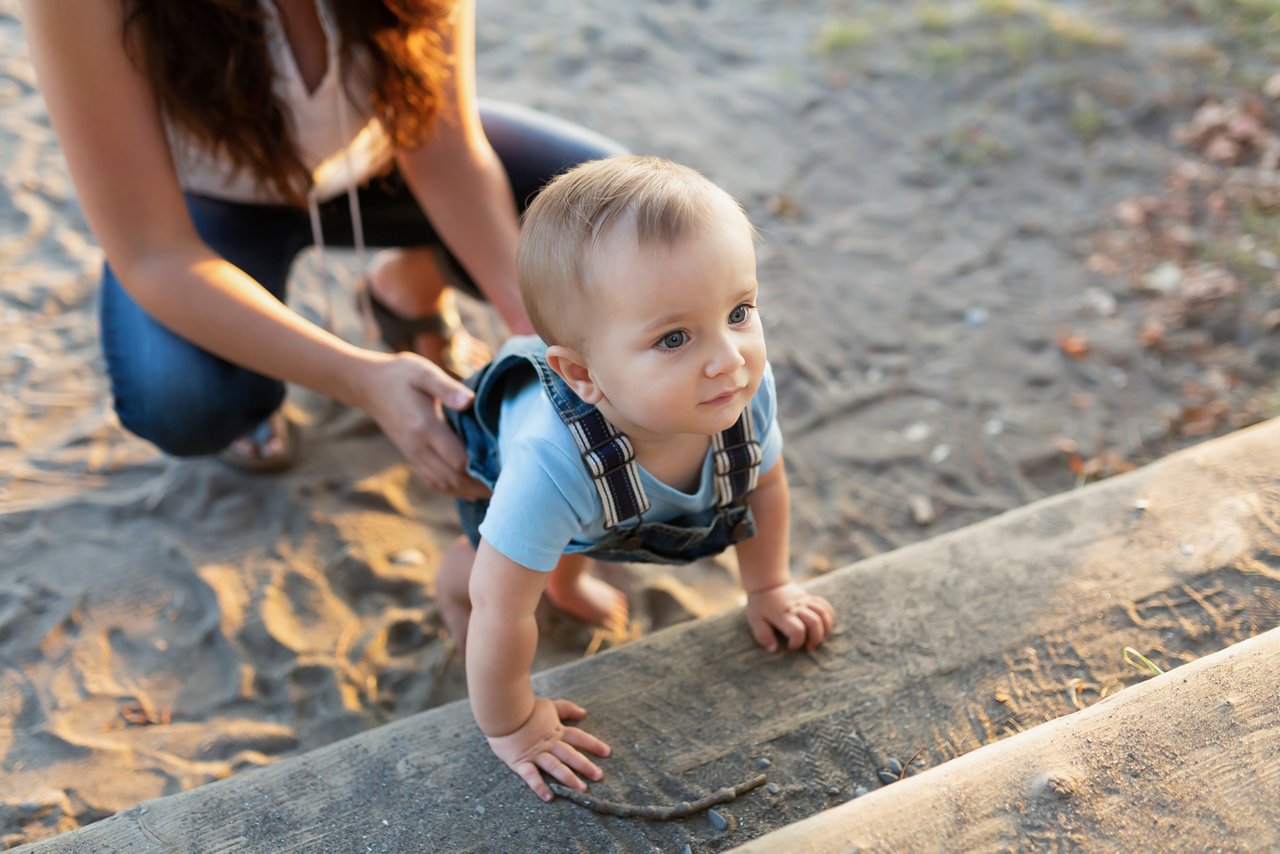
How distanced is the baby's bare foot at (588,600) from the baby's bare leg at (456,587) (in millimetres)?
203

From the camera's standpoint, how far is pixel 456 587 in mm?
2119

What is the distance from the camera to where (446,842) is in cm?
150

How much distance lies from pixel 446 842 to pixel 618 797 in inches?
10.2

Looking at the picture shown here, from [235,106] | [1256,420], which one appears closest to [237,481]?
[235,106]

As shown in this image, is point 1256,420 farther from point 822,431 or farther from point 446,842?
point 446,842

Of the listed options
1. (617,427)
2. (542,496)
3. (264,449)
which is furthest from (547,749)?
(264,449)

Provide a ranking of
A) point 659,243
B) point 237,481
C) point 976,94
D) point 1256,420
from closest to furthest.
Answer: point 659,243 < point 237,481 < point 1256,420 < point 976,94

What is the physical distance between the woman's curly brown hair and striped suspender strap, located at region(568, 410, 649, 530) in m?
0.92

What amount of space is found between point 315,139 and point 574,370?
1.03m

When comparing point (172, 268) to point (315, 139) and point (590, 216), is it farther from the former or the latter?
point (590, 216)

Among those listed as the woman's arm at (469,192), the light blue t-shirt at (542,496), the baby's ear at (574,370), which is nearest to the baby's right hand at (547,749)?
the light blue t-shirt at (542,496)

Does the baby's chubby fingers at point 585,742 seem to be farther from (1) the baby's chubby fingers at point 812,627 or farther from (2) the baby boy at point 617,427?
(1) the baby's chubby fingers at point 812,627

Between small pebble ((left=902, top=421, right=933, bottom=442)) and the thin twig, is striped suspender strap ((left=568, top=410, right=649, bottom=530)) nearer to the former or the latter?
the thin twig

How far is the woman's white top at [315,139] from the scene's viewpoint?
1994 mm
